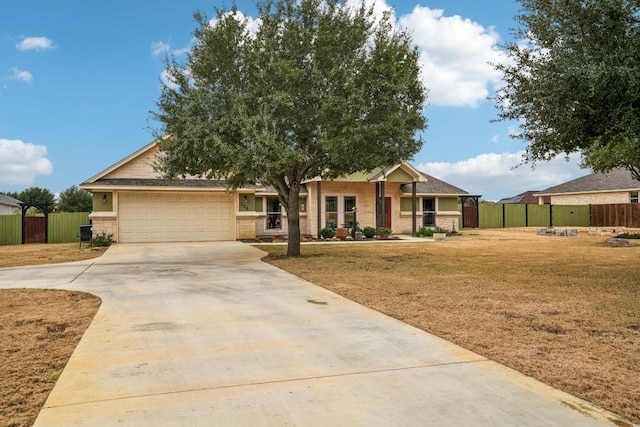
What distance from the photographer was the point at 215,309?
24.3 ft

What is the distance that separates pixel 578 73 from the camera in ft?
26.8

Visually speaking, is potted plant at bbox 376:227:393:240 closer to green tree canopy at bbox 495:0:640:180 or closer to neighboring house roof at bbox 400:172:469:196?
neighboring house roof at bbox 400:172:469:196

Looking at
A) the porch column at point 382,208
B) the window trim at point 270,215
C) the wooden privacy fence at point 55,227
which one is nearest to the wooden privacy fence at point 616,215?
the porch column at point 382,208

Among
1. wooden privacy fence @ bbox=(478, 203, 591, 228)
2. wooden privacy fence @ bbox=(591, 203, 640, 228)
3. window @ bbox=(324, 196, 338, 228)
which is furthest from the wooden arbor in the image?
wooden privacy fence @ bbox=(591, 203, 640, 228)

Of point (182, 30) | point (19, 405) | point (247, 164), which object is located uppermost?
point (182, 30)

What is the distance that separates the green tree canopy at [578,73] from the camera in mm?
8172

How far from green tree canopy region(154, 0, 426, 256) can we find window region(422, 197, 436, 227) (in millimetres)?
14245

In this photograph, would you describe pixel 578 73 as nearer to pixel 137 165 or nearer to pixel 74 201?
pixel 137 165

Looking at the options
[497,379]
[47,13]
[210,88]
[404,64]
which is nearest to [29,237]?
[47,13]

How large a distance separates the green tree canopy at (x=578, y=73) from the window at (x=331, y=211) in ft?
49.7

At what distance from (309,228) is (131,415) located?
21.8 metres

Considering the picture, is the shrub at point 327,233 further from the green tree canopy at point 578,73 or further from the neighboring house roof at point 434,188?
the green tree canopy at point 578,73

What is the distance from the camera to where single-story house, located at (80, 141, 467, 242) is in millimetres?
21547

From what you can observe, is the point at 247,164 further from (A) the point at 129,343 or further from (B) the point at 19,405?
(B) the point at 19,405
